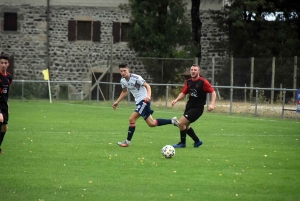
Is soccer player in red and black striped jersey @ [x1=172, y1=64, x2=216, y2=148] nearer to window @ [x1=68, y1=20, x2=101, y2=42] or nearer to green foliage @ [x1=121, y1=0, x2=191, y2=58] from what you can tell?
green foliage @ [x1=121, y1=0, x2=191, y2=58]

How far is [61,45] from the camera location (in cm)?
4775

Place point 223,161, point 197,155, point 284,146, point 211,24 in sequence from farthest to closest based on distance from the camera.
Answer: point 211,24 < point 284,146 < point 197,155 < point 223,161

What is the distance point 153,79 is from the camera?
4019cm

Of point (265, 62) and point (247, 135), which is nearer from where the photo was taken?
point (247, 135)

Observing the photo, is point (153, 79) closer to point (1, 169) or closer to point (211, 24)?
point (211, 24)

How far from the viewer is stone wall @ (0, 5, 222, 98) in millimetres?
47375

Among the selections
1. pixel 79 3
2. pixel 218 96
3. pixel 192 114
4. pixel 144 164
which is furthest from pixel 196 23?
pixel 144 164

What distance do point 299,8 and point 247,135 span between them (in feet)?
83.3

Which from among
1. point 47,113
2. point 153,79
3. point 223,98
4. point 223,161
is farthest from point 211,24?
point 223,161

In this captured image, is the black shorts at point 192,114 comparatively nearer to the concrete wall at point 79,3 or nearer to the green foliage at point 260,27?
the green foliage at point 260,27

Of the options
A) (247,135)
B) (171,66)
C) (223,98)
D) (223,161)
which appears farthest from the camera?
(171,66)

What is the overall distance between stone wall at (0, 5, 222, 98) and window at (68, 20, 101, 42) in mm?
266

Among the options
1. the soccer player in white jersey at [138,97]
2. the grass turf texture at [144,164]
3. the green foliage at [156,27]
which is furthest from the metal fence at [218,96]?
the soccer player in white jersey at [138,97]

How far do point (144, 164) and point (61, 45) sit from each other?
114 ft
